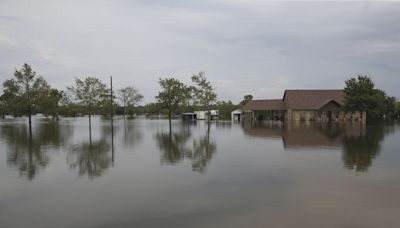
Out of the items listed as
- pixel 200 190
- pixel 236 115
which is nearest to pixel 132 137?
pixel 200 190

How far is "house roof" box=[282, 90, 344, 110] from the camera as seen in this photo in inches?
2242

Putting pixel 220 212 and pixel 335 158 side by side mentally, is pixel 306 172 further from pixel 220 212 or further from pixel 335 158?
pixel 220 212

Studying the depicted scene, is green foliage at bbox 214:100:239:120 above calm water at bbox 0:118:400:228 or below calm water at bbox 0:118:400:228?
above

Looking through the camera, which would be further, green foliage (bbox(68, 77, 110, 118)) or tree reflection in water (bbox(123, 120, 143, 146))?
green foliage (bbox(68, 77, 110, 118))

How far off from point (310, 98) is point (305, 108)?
10.6 feet

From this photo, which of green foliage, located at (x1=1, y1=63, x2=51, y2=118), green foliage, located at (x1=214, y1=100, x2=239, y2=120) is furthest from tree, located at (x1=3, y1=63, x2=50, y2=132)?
green foliage, located at (x1=214, y1=100, x2=239, y2=120)

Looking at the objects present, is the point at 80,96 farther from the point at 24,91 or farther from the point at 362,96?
the point at 362,96

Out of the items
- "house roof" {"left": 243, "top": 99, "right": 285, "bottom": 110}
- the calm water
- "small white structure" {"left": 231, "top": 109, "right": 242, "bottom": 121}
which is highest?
"house roof" {"left": 243, "top": 99, "right": 285, "bottom": 110}

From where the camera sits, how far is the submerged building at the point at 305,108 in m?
55.4

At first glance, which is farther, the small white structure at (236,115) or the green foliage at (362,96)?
the small white structure at (236,115)

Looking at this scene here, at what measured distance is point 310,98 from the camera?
59031 millimetres

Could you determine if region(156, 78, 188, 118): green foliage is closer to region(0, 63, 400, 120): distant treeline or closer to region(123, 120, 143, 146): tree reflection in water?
region(0, 63, 400, 120): distant treeline

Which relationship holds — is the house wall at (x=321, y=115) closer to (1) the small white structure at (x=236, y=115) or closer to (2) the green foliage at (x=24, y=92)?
(1) the small white structure at (x=236, y=115)

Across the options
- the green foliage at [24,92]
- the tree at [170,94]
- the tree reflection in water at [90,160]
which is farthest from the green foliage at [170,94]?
the tree reflection in water at [90,160]
